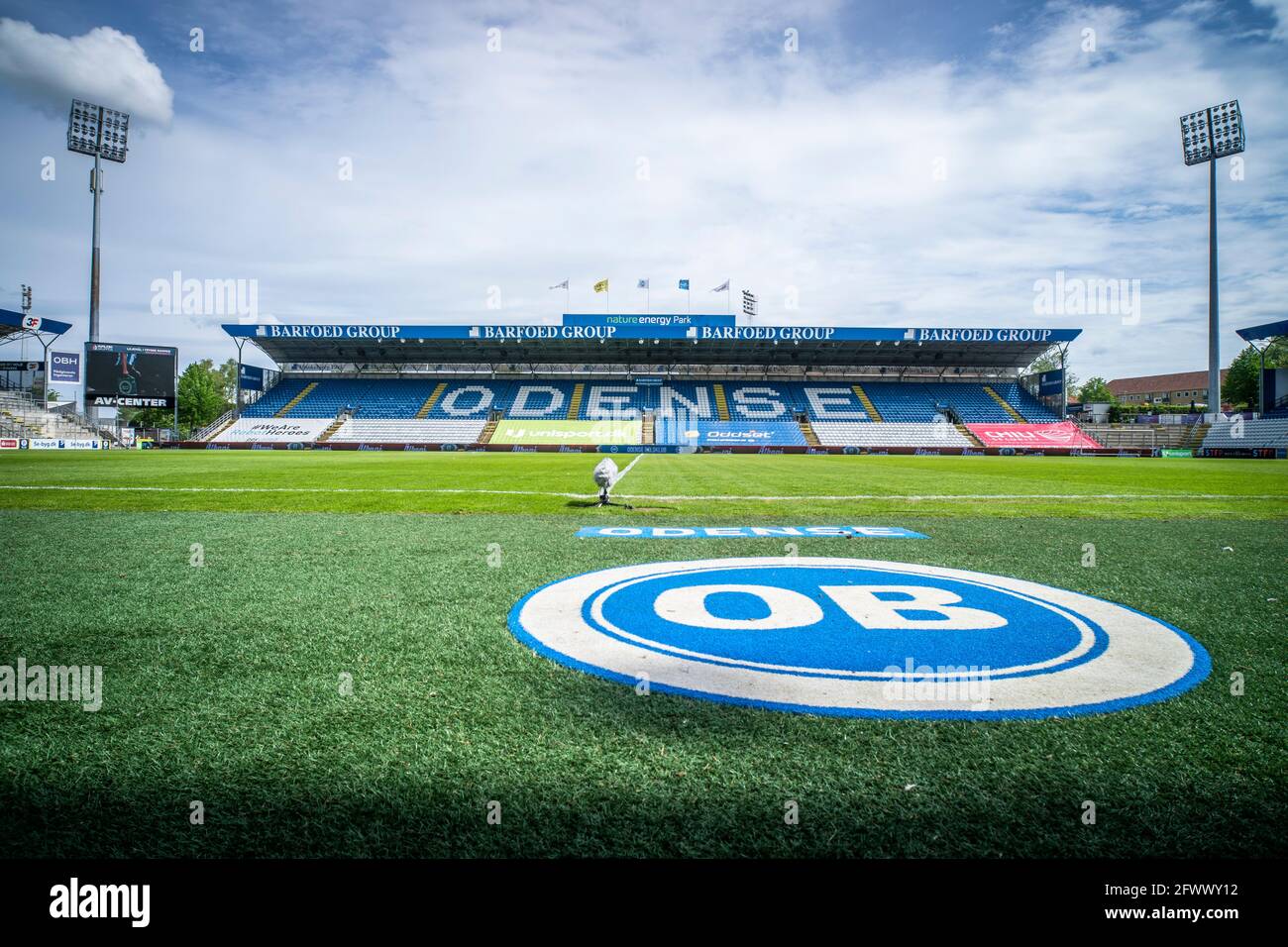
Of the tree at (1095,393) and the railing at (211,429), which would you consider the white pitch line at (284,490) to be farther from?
the tree at (1095,393)

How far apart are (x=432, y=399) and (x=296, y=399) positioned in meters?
11.1

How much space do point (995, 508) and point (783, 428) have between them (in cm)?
3888

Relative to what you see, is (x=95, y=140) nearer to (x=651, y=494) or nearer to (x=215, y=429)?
(x=215, y=429)

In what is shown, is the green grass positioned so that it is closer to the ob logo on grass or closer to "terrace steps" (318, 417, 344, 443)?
the ob logo on grass

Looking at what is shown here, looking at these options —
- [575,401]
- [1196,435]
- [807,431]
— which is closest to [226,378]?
[575,401]

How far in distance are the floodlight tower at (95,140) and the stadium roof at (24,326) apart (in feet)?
9.88

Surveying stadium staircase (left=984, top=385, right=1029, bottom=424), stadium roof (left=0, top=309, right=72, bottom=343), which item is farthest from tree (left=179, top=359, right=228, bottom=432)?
stadium staircase (left=984, top=385, right=1029, bottom=424)

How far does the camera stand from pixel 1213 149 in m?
44.8

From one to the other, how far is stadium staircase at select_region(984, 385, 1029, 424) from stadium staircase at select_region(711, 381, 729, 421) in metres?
22.0

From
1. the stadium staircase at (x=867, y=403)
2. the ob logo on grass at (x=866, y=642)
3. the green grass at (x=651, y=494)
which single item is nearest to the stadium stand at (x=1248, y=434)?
the stadium staircase at (x=867, y=403)

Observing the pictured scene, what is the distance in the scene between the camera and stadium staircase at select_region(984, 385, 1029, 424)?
2005 inches
